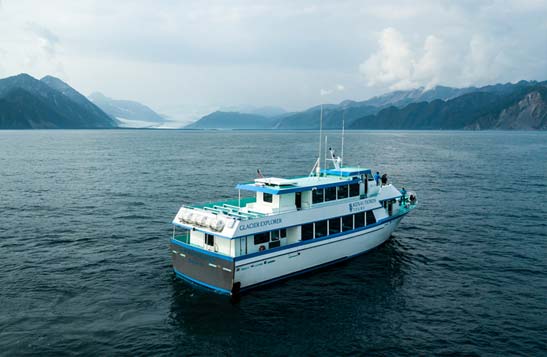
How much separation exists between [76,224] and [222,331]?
78.9ft

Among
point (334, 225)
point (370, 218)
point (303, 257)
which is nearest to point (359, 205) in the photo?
point (370, 218)

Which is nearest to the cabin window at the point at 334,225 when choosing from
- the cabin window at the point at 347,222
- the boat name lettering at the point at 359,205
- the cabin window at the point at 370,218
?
the cabin window at the point at 347,222

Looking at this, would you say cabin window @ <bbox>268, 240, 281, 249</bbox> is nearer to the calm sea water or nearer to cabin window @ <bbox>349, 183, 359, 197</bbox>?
the calm sea water

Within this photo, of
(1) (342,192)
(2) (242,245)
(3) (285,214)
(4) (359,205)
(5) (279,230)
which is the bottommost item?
(2) (242,245)

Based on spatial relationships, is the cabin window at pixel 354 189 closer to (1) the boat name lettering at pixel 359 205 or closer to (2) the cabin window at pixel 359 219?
(1) the boat name lettering at pixel 359 205

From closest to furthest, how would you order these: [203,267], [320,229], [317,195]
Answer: [203,267], [320,229], [317,195]

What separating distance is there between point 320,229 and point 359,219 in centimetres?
420

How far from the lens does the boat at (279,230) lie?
24.6 metres

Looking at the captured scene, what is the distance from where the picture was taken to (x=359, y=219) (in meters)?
31.5

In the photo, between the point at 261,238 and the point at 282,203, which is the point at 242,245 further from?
the point at 282,203

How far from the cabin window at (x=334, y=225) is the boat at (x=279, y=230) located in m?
0.07

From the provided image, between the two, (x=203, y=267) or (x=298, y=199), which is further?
(x=298, y=199)

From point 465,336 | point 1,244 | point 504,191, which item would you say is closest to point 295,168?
point 504,191

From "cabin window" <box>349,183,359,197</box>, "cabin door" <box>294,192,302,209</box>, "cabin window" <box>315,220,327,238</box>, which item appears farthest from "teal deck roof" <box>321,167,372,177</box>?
"cabin door" <box>294,192,302,209</box>
